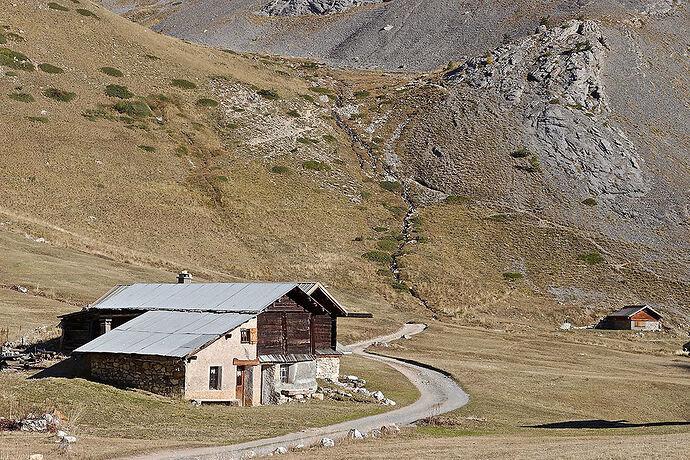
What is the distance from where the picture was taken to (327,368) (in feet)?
152

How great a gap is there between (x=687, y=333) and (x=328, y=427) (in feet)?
237

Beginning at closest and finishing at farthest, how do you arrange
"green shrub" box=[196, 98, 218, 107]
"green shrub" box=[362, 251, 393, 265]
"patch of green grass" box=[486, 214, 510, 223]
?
"green shrub" box=[362, 251, 393, 265] → "patch of green grass" box=[486, 214, 510, 223] → "green shrub" box=[196, 98, 218, 107]

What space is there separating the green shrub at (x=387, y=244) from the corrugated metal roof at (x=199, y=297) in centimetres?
6248

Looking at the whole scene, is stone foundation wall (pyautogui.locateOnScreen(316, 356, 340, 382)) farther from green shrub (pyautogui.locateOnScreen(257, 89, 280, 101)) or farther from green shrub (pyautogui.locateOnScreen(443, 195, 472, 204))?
green shrub (pyautogui.locateOnScreen(257, 89, 280, 101))

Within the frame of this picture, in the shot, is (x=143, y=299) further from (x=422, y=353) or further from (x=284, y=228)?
(x=284, y=228)

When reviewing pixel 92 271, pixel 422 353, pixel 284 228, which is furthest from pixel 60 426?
pixel 284 228

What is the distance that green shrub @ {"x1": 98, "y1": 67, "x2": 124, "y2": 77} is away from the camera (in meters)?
135

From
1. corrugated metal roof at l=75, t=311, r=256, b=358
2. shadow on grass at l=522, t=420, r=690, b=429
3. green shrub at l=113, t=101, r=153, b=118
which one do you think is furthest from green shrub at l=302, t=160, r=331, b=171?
shadow on grass at l=522, t=420, r=690, b=429

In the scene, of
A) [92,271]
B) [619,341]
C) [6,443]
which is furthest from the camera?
[619,341]

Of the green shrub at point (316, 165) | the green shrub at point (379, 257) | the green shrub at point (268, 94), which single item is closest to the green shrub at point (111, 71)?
the green shrub at point (268, 94)

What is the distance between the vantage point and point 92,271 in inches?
2795

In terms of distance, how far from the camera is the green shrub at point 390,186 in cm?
13050

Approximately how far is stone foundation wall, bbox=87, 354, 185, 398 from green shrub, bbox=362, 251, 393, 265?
6715 cm

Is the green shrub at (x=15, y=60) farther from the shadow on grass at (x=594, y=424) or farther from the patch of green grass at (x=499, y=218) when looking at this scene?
the shadow on grass at (x=594, y=424)
